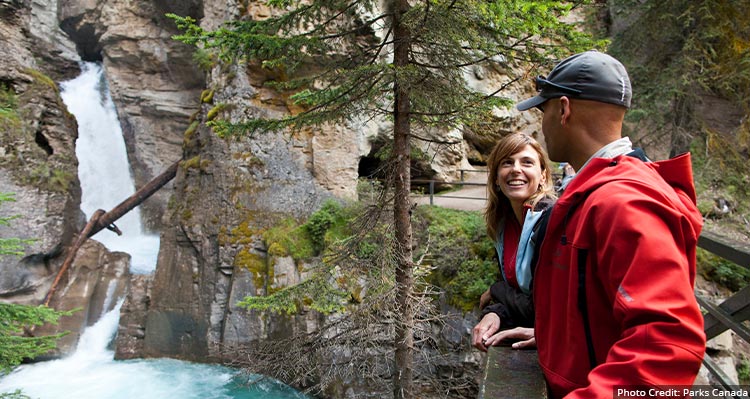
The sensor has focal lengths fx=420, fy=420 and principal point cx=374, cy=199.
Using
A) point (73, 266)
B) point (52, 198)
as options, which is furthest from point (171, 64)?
point (73, 266)

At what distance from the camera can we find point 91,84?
1964 centimetres

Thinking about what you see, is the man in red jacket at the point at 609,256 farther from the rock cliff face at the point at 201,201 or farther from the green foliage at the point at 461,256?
the rock cliff face at the point at 201,201

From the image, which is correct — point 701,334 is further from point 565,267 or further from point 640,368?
point 565,267

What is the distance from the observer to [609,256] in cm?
92

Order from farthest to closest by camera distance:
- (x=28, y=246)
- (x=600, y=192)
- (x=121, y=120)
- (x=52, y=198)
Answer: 1. (x=121, y=120)
2. (x=52, y=198)
3. (x=28, y=246)
4. (x=600, y=192)

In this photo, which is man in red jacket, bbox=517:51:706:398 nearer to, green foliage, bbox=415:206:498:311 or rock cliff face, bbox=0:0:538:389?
green foliage, bbox=415:206:498:311

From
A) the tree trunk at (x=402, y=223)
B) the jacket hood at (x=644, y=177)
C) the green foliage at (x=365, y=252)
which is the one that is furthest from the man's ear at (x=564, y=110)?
the green foliage at (x=365, y=252)

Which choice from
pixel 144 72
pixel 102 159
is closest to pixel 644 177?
pixel 102 159

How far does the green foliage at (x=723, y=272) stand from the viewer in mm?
6660

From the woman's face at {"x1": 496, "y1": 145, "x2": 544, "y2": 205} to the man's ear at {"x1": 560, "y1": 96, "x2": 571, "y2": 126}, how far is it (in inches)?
40.4

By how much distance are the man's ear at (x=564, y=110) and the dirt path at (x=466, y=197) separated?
828 centimetres

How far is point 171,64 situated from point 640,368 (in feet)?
73.4

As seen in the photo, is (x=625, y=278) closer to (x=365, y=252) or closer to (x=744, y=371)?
(x=365, y=252)

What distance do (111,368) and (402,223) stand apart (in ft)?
30.8
